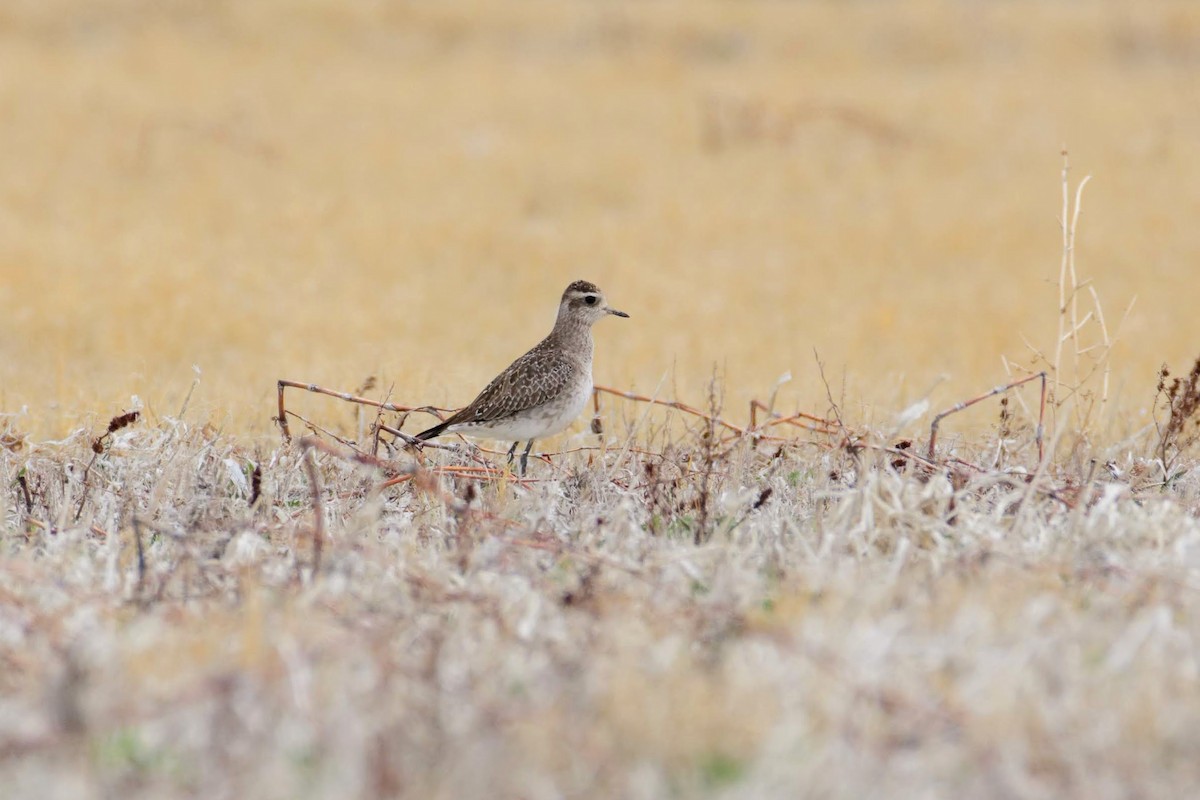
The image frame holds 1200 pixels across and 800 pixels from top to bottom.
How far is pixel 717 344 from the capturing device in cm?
1220

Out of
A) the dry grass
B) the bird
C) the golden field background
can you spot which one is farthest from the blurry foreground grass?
the golden field background

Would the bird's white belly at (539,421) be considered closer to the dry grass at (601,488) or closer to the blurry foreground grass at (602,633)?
the dry grass at (601,488)

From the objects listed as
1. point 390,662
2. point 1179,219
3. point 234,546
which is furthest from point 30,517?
point 1179,219

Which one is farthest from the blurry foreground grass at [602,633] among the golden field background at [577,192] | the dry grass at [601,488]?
the golden field background at [577,192]

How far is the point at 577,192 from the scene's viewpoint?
2031cm

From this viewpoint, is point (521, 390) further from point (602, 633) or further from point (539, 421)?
point (602, 633)

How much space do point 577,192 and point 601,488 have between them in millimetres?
14856

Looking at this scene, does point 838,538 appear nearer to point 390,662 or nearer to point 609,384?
point 390,662

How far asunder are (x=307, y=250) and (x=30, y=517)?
436 inches

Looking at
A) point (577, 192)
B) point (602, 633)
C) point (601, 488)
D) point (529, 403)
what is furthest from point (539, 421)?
point (577, 192)

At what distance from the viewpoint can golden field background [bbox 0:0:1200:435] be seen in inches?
464

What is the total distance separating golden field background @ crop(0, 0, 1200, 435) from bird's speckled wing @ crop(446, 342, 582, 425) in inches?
36.8

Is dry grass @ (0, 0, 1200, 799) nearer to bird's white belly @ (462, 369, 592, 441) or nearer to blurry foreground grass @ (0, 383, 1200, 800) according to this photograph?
blurry foreground grass @ (0, 383, 1200, 800)

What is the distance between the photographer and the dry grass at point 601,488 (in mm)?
3324
